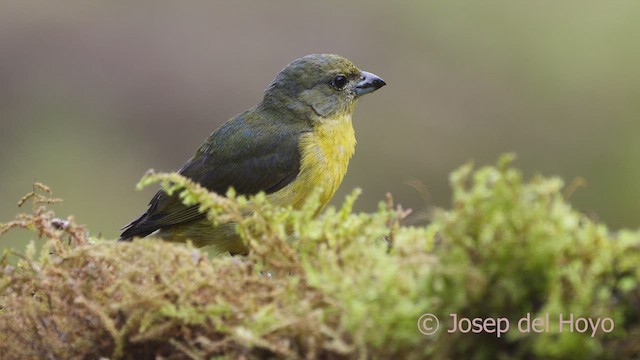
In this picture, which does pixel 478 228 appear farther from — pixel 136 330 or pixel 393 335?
pixel 136 330

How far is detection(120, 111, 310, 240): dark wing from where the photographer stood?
4.43m

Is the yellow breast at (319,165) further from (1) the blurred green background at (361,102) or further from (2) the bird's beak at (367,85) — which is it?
(1) the blurred green background at (361,102)

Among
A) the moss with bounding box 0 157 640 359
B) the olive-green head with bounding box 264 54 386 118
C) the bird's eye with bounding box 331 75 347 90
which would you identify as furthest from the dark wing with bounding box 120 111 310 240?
the moss with bounding box 0 157 640 359

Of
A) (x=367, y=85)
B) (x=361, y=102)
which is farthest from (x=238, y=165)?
(x=361, y=102)

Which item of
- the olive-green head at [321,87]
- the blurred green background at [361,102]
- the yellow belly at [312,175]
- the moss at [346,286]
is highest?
the blurred green background at [361,102]

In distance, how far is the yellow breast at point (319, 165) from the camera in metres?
4.50

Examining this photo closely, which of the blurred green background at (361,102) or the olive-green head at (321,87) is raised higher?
the blurred green background at (361,102)

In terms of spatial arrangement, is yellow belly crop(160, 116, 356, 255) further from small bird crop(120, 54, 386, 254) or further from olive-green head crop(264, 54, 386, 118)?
olive-green head crop(264, 54, 386, 118)

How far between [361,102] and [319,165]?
10202 mm

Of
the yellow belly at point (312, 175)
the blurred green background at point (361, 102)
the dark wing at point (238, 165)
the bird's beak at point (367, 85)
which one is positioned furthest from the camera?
the blurred green background at point (361, 102)

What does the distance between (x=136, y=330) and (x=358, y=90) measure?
3047 millimetres

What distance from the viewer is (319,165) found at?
454 cm

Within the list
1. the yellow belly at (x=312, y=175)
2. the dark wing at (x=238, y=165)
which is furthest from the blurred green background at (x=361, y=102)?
the yellow belly at (x=312, y=175)

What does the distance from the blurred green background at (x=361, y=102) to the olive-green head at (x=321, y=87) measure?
644 centimetres
